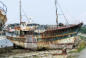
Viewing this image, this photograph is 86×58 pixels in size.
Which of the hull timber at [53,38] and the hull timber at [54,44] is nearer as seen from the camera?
the hull timber at [54,44]

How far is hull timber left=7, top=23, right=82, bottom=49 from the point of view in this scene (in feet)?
88.3

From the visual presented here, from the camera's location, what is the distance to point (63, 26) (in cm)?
2869

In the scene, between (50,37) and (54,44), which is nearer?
(54,44)

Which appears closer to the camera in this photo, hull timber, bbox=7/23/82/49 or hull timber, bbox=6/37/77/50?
hull timber, bbox=6/37/77/50

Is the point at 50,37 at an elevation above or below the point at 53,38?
above

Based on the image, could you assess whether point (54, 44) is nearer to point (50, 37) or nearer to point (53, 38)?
point (53, 38)

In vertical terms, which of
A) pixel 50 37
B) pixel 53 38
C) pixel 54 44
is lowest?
Answer: pixel 54 44

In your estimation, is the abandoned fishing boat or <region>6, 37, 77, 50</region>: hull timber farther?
the abandoned fishing boat

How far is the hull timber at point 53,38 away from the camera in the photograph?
2692cm

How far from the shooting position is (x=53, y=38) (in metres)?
27.3

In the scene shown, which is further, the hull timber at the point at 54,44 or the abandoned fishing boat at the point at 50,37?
the abandoned fishing boat at the point at 50,37

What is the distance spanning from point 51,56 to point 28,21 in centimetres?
1220

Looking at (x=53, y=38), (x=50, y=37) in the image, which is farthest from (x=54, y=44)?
(x=50, y=37)

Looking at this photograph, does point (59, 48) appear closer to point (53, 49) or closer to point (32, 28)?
point (53, 49)
